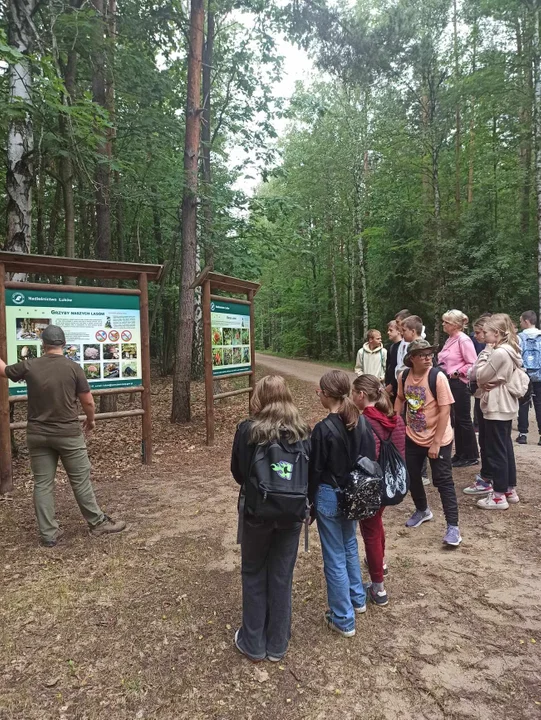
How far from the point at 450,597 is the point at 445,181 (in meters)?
21.4

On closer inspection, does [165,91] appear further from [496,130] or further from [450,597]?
[496,130]

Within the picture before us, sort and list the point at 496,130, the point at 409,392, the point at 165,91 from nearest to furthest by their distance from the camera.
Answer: the point at 409,392 → the point at 165,91 → the point at 496,130

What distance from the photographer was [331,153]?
2269cm

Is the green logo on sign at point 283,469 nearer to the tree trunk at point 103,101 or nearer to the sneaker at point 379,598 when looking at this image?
the sneaker at point 379,598

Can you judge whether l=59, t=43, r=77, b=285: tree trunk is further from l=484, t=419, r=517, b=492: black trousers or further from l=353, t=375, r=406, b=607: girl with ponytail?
l=484, t=419, r=517, b=492: black trousers

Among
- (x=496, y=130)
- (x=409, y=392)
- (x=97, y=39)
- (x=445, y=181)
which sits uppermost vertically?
(x=496, y=130)

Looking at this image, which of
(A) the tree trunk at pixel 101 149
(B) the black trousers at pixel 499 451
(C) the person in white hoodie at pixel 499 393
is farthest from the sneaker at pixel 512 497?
(A) the tree trunk at pixel 101 149

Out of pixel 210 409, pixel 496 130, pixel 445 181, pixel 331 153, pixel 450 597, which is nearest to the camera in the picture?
pixel 450 597

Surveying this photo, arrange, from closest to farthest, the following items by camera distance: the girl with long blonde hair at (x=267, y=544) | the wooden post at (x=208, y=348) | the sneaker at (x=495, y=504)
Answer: the girl with long blonde hair at (x=267, y=544) → the sneaker at (x=495, y=504) → the wooden post at (x=208, y=348)

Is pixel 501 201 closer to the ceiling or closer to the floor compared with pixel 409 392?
closer to the ceiling

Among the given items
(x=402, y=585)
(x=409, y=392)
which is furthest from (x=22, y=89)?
(x=402, y=585)

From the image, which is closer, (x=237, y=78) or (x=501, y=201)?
(x=237, y=78)

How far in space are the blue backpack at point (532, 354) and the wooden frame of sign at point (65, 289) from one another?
19.5 feet

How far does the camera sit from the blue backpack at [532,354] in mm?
7074
